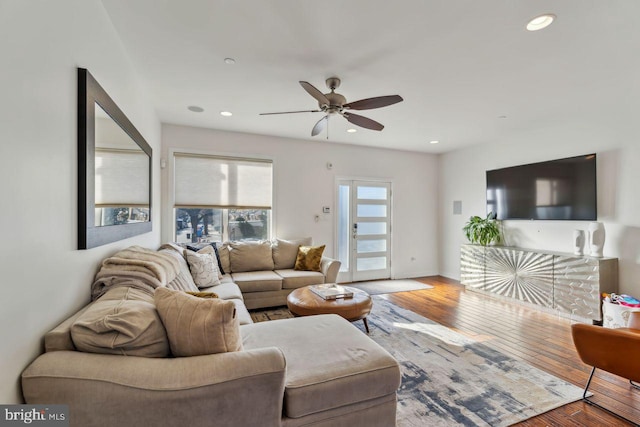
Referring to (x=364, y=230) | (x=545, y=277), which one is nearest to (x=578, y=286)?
(x=545, y=277)

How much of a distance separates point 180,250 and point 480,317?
3799 millimetres

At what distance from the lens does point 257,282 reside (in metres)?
3.63

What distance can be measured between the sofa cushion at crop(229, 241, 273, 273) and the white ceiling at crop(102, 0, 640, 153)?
6.02ft

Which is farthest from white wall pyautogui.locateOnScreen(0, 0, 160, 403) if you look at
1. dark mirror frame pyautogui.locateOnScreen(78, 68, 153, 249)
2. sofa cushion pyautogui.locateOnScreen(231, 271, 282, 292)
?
sofa cushion pyautogui.locateOnScreen(231, 271, 282, 292)

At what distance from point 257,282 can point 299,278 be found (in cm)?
57

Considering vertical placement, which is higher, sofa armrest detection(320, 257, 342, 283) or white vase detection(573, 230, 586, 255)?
white vase detection(573, 230, 586, 255)

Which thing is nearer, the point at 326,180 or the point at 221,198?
the point at 221,198

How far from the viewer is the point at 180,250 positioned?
3.34 meters

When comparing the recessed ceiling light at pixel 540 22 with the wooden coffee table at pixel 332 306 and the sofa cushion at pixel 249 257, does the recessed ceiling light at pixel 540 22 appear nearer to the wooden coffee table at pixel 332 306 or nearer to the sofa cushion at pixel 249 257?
the wooden coffee table at pixel 332 306

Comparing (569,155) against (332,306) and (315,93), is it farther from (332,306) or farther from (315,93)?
(332,306)

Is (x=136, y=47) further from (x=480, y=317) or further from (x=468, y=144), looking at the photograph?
(x=468, y=144)

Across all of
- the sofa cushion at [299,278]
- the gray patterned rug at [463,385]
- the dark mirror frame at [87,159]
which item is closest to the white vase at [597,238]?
the gray patterned rug at [463,385]

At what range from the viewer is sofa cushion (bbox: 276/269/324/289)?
150 inches

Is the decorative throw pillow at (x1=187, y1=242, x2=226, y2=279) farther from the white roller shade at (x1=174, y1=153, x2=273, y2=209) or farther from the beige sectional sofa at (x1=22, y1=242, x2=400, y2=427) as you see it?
the beige sectional sofa at (x1=22, y1=242, x2=400, y2=427)
